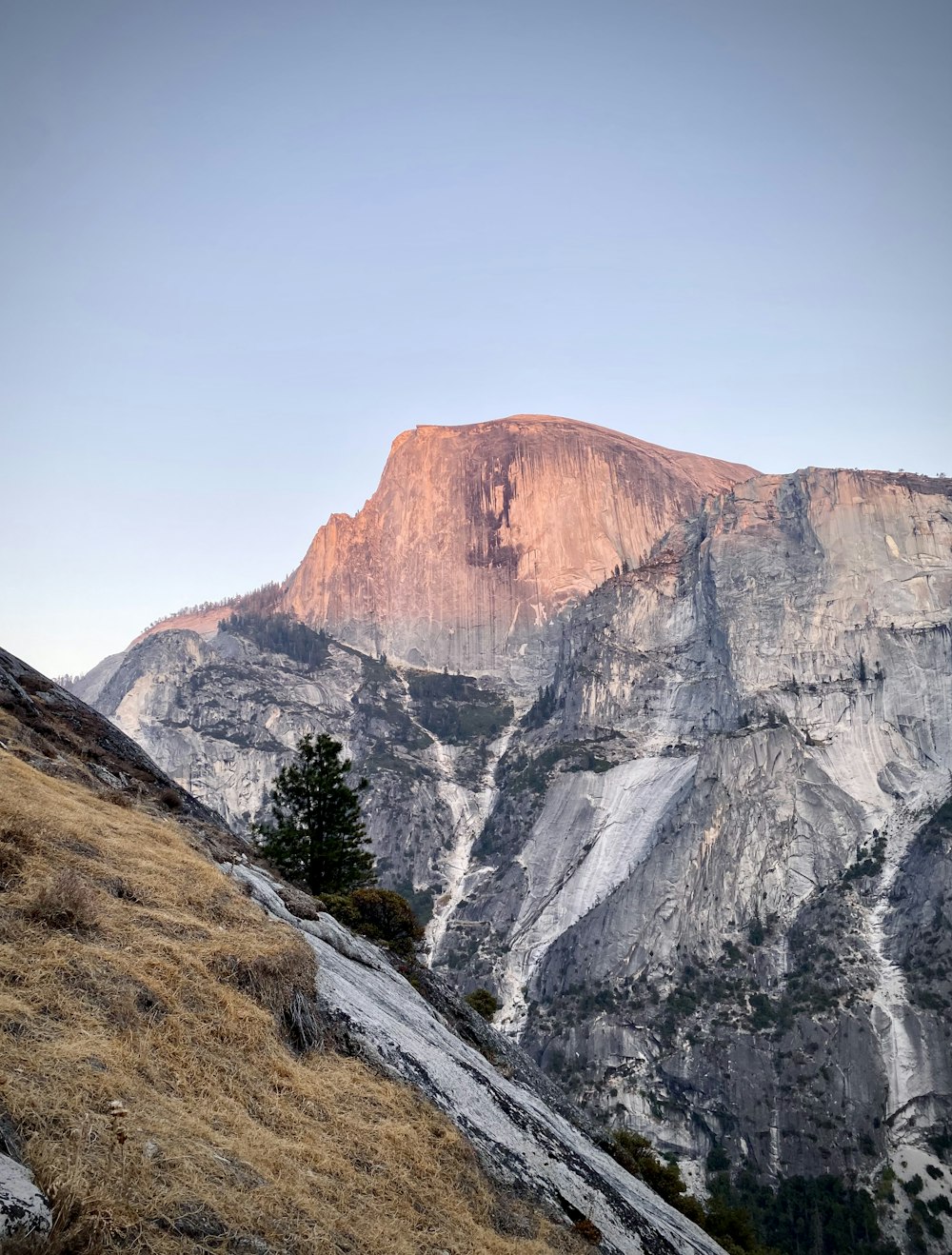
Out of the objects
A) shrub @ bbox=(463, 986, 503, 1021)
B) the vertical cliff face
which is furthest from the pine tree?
the vertical cliff face

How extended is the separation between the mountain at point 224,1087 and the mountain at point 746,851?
3725 inches

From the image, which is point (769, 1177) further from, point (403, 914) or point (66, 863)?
point (66, 863)

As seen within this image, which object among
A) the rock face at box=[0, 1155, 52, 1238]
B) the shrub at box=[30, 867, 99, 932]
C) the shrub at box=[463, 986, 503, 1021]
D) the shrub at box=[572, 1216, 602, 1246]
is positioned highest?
the shrub at box=[30, 867, 99, 932]

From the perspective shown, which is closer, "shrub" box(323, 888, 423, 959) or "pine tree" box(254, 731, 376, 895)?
"shrub" box(323, 888, 423, 959)

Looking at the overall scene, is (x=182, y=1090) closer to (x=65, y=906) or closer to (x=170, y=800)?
(x=65, y=906)

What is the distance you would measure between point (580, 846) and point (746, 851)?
1190 inches

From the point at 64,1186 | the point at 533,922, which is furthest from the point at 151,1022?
the point at 533,922

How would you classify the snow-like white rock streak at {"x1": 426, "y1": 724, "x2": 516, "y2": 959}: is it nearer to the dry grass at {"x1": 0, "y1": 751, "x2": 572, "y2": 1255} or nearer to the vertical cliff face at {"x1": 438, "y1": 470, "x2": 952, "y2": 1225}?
the vertical cliff face at {"x1": 438, "y1": 470, "x2": 952, "y2": 1225}

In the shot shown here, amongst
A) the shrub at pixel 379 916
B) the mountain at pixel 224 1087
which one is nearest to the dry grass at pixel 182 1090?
the mountain at pixel 224 1087

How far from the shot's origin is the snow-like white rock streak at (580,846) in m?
142

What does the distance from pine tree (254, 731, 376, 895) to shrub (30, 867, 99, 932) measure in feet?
84.0

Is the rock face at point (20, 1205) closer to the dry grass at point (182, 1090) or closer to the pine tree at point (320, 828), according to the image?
the dry grass at point (182, 1090)

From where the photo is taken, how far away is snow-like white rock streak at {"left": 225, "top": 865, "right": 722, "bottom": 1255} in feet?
45.1

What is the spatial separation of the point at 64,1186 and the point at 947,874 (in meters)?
139
